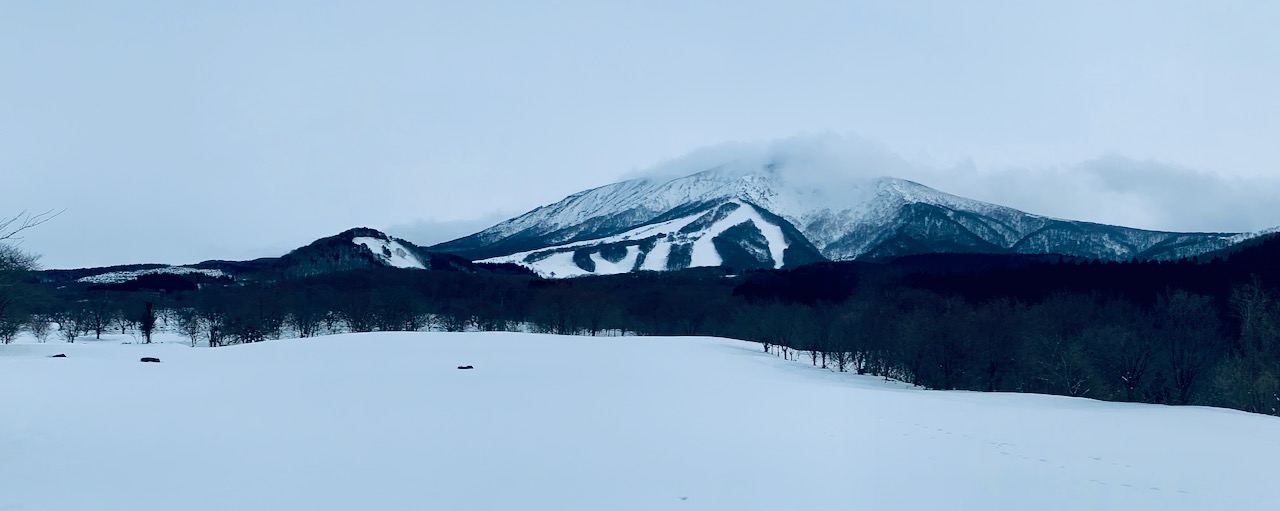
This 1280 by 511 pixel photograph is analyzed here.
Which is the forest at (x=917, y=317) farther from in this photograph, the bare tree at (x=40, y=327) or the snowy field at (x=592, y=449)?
the snowy field at (x=592, y=449)

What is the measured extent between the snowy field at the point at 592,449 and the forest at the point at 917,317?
59.9ft

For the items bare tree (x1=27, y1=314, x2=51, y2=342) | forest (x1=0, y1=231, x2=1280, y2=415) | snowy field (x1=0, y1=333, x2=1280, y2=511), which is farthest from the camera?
bare tree (x1=27, y1=314, x2=51, y2=342)

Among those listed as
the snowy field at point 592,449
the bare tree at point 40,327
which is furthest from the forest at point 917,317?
the snowy field at point 592,449

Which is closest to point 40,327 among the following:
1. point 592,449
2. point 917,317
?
point 917,317

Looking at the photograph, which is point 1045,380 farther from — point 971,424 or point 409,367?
point 409,367

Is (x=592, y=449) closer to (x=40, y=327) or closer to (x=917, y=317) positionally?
(x=917, y=317)

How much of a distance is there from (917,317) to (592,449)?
4416 centimetres

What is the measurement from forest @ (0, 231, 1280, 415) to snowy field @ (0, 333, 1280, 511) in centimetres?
1826

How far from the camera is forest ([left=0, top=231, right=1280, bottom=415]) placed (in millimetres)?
37219

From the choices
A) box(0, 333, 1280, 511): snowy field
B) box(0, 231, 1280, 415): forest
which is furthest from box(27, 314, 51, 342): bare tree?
box(0, 333, 1280, 511): snowy field

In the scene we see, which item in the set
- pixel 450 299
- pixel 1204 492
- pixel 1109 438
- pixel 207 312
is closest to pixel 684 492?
pixel 1204 492

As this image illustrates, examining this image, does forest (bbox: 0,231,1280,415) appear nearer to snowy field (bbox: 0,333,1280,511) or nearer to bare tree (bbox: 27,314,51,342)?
bare tree (bbox: 27,314,51,342)

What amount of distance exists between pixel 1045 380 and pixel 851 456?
3513 cm

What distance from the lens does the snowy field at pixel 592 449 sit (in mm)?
9578
